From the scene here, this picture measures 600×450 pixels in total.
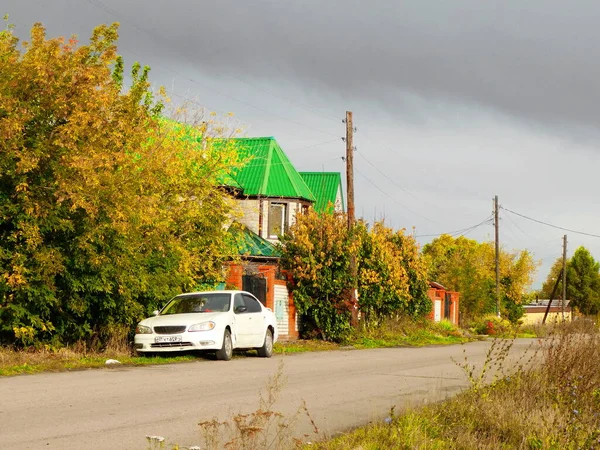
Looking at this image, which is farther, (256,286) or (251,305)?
(256,286)

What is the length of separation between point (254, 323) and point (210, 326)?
1.96 metres

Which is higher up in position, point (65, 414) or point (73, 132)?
point (73, 132)

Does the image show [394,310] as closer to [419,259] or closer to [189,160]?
[419,259]

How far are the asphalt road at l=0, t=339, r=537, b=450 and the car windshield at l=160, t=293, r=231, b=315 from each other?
5.36 ft

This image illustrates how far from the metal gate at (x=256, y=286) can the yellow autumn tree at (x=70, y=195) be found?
23.2ft

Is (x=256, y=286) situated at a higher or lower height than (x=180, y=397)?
higher

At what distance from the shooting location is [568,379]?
1116cm

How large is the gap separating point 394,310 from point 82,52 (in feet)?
73.3

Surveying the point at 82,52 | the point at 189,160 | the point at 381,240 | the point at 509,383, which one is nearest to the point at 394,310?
the point at 381,240

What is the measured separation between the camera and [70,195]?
56.3 ft

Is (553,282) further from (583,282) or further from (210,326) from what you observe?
(210,326)

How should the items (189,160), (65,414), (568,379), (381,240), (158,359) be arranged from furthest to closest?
(381,240) < (189,160) < (158,359) < (568,379) < (65,414)

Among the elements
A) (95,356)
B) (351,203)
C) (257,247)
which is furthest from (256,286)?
(257,247)

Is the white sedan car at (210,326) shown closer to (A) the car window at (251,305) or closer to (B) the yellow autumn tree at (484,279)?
(A) the car window at (251,305)
